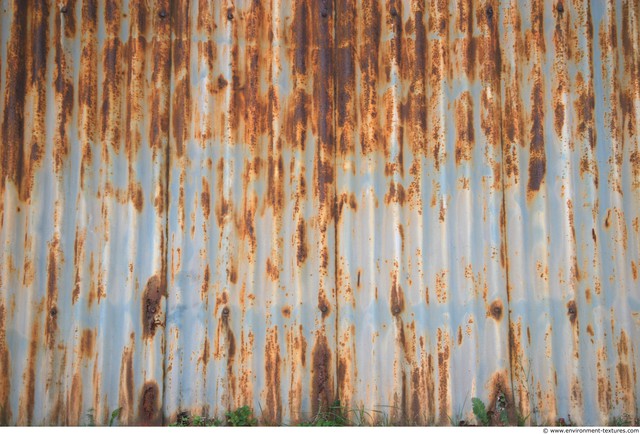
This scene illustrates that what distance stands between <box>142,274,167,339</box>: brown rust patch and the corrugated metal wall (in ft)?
0.06

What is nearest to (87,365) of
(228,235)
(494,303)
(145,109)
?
(228,235)

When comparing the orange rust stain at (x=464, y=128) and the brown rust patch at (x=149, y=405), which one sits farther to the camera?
the orange rust stain at (x=464, y=128)

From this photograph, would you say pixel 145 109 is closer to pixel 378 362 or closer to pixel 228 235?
pixel 228 235

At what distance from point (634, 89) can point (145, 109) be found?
10.3 feet

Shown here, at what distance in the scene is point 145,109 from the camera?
329cm

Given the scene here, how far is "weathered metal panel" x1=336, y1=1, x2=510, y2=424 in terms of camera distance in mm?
3178

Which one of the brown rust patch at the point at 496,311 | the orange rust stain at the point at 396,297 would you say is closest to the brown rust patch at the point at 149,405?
the orange rust stain at the point at 396,297

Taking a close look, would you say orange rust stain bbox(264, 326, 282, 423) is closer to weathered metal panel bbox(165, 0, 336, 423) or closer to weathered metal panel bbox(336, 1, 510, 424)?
weathered metal panel bbox(165, 0, 336, 423)

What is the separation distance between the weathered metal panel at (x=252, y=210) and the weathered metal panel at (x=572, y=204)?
1.19 meters

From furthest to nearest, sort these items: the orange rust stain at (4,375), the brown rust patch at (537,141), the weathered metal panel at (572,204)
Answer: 1. the brown rust patch at (537,141)
2. the weathered metal panel at (572,204)
3. the orange rust stain at (4,375)

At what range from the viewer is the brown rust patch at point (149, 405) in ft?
10.2

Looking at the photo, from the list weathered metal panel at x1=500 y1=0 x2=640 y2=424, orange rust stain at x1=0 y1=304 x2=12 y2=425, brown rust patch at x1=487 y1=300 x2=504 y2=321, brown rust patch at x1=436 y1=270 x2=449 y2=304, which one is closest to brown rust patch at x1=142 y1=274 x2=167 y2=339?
orange rust stain at x1=0 y1=304 x2=12 y2=425

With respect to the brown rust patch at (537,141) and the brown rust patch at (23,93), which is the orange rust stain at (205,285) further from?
the brown rust patch at (537,141)

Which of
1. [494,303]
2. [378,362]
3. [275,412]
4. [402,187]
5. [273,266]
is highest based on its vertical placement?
[402,187]
